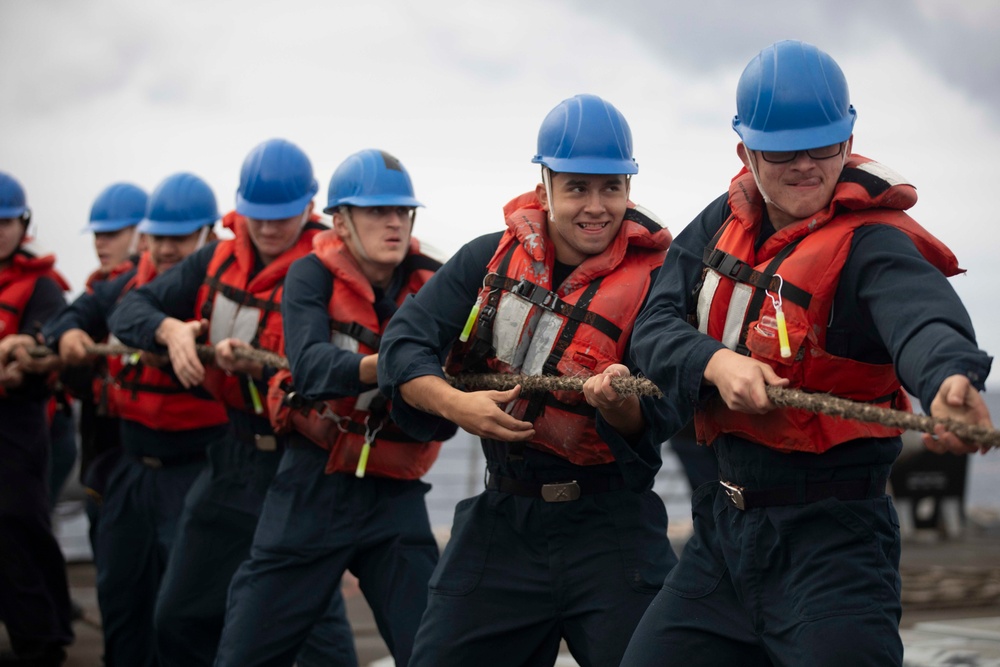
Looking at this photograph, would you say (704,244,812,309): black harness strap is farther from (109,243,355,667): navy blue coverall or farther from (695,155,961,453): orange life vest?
(109,243,355,667): navy blue coverall

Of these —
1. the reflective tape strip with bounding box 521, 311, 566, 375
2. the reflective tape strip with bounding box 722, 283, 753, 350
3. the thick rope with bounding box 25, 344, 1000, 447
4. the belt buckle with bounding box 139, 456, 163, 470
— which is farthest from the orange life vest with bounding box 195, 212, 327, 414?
the reflective tape strip with bounding box 722, 283, 753, 350

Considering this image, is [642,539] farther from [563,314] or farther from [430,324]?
[430,324]

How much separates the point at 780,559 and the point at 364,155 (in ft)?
8.70

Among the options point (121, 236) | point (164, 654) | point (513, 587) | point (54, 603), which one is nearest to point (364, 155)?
point (513, 587)

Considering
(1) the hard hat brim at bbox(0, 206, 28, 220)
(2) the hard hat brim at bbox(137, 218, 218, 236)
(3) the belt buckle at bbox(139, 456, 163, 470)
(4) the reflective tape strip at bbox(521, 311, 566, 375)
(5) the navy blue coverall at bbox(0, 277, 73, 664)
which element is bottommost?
(5) the navy blue coverall at bbox(0, 277, 73, 664)

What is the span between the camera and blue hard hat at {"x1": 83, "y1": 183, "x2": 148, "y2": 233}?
28.1 feet

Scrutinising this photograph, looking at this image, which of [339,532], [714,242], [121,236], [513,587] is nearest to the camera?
[714,242]

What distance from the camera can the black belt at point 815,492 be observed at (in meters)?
3.18

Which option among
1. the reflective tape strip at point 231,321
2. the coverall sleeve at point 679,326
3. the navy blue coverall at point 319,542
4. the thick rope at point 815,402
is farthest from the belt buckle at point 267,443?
the coverall sleeve at point 679,326

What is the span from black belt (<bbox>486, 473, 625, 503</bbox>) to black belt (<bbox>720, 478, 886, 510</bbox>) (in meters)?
0.77

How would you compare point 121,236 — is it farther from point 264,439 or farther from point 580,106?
point 580,106

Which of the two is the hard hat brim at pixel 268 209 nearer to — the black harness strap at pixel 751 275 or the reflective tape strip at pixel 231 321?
the reflective tape strip at pixel 231 321

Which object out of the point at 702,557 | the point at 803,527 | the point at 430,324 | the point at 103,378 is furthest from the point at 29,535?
the point at 803,527

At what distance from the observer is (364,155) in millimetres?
5168
